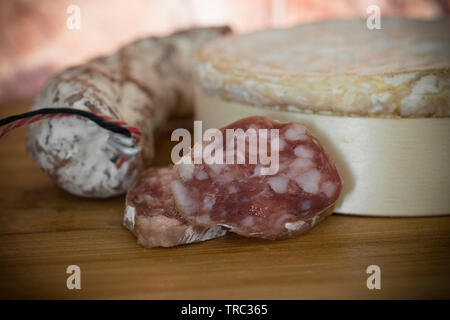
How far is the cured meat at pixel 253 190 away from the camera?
89cm

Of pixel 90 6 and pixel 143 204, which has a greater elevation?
pixel 90 6

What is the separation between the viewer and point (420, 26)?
1274 millimetres

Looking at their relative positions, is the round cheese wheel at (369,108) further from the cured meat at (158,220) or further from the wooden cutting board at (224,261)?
the cured meat at (158,220)

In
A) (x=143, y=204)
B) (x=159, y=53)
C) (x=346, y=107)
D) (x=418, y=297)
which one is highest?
(x=159, y=53)

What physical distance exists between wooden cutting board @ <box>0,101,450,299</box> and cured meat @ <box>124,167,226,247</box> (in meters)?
0.02

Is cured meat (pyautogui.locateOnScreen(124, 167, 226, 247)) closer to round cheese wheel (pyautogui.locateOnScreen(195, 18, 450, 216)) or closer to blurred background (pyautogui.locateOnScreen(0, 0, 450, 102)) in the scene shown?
round cheese wheel (pyautogui.locateOnScreen(195, 18, 450, 216))

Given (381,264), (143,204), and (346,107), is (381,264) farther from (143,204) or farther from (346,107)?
(143,204)

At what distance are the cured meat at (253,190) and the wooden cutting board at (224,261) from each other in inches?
2.1

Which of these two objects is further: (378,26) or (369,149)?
(378,26)

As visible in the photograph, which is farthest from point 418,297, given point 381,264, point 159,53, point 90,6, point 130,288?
point 90,6

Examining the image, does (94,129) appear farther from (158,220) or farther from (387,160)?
(387,160)

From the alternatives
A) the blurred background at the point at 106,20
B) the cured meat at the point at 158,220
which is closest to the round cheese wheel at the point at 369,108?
the cured meat at the point at 158,220

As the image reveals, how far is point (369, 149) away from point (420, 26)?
0.45 m

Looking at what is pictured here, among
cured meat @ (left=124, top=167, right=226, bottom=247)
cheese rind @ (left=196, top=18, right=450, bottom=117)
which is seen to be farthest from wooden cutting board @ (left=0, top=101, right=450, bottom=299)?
cheese rind @ (left=196, top=18, right=450, bottom=117)
